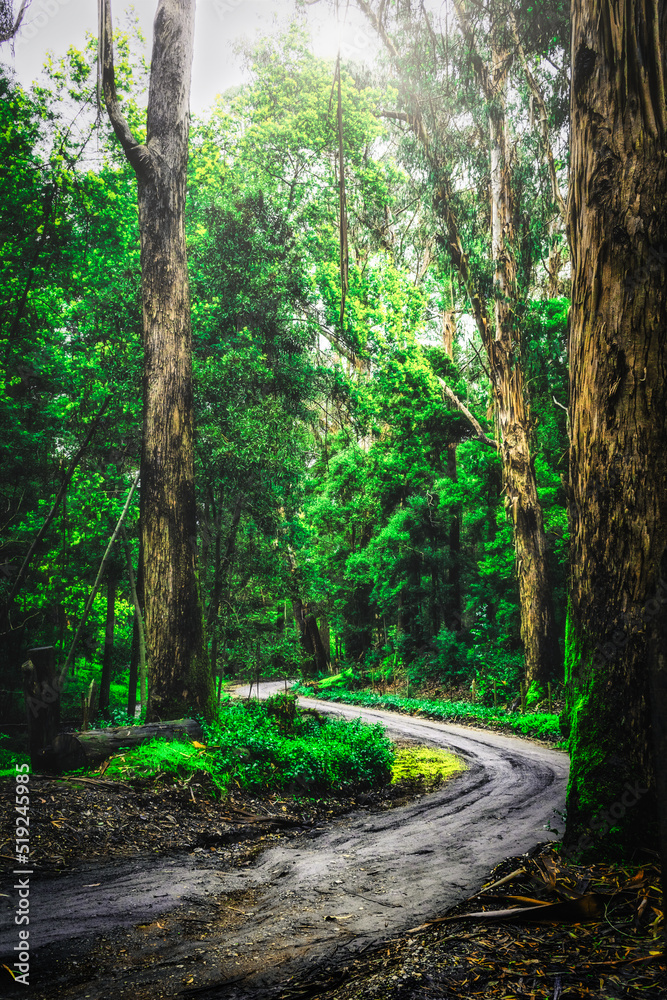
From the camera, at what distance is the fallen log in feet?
21.4

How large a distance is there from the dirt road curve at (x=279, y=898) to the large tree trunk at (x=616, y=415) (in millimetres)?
1316

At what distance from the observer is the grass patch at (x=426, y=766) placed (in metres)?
8.66

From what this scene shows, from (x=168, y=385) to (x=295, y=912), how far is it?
7.57 metres

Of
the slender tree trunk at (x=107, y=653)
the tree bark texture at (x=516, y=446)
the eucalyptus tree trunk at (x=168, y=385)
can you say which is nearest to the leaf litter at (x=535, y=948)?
the eucalyptus tree trunk at (x=168, y=385)

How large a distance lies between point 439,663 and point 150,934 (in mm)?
20605

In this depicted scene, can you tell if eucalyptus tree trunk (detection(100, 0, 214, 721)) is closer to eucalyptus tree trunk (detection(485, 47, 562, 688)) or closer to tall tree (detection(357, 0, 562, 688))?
tall tree (detection(357, 0, 562, 688))

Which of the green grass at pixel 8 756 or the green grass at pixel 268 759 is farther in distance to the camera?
the green grass at pixel 8 756

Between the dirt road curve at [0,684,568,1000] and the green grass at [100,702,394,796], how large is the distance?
106 cm

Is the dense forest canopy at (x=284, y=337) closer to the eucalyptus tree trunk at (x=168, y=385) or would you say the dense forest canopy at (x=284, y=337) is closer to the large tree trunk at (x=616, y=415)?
the eucalyptus tree trunk at (x=168, y=385)

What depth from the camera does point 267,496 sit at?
12.8m

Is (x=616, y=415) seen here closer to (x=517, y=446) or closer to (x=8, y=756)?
(x=8, y=756)

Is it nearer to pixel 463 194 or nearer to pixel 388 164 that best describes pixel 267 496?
pixel 463 194

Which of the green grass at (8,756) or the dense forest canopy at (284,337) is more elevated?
the dense forest canopy at (284,337)

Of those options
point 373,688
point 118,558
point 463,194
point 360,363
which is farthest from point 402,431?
point 118,558
